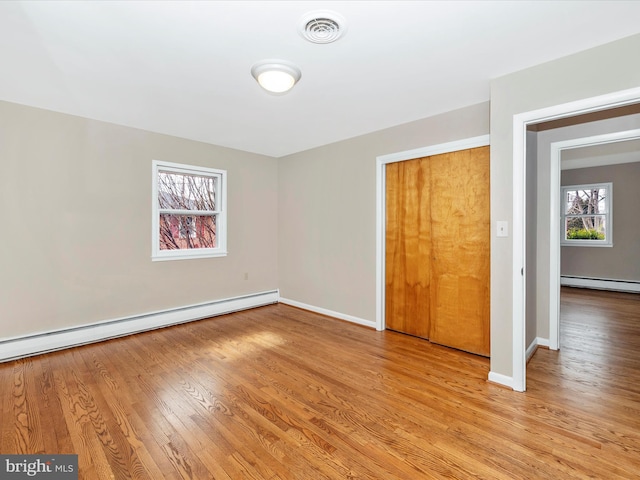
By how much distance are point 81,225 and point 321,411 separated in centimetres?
328

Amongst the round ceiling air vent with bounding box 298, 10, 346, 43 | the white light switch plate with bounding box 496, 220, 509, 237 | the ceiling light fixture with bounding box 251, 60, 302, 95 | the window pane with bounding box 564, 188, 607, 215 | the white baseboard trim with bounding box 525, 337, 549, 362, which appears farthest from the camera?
the window pane with bounding box 564, 188, 607, 215

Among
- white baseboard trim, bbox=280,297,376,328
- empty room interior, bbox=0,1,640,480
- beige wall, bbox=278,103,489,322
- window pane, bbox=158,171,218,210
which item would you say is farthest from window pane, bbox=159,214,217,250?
white baseboard trim, bbox=280,297,376,328

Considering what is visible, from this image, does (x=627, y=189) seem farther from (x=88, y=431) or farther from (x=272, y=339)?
(x=88, y=431)

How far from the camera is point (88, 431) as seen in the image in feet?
6.39

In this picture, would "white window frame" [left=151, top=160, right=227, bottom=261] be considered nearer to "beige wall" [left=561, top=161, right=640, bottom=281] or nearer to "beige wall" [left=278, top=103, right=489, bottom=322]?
"beige wall" [left=278, top=103, right=489, bottom=322]

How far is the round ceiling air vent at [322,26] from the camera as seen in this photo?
1.81 metres

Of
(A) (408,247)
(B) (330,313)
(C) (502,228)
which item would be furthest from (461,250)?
(B) (330,313)

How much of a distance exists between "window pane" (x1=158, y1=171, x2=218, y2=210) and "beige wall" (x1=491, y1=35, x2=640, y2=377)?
372cm

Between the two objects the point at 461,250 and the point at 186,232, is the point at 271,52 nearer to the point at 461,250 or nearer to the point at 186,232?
the point at 461,250

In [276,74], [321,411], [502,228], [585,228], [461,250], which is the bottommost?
[321,411]

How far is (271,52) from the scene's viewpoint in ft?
7.15

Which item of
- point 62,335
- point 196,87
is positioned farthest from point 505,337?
point 62,335

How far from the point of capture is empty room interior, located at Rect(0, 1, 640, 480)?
5.95 ft

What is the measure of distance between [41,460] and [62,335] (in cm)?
202
